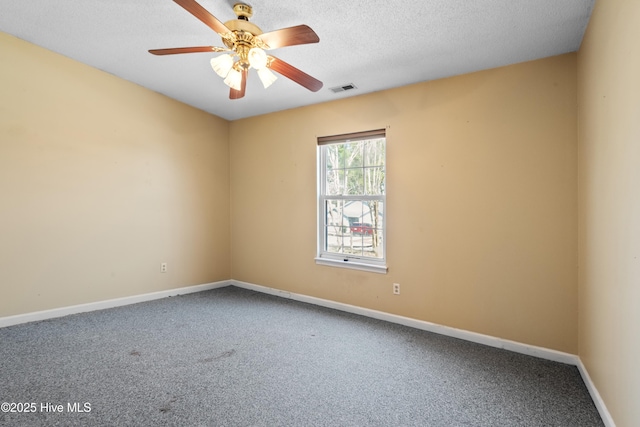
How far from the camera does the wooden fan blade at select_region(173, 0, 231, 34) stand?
155 centimetres

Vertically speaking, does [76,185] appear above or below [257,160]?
below

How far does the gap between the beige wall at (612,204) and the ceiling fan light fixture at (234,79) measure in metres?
2.12

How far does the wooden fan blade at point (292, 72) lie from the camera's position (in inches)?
81.6

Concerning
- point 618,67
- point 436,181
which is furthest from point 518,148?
point 618,67

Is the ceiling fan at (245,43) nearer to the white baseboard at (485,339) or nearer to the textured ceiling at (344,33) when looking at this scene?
the textured ceiling at (344,33)

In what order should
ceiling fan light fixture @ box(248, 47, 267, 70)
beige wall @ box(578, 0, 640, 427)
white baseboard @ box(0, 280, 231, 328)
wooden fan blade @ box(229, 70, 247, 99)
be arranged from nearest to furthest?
beige wall @ box(578, 0, 640, 427) < ceiling fan light fixture @ box(248, 47, 267, 70) < wooden fan blade @ box(229, 70, 247, 99) < white baseboard @ box(0, 280, 231, 328)

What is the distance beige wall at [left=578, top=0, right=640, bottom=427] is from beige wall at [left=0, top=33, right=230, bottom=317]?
410cm

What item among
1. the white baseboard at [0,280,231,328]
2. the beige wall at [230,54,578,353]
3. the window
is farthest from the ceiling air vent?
the white baseboard at [0,280,231,328]

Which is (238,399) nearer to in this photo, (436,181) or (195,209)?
(436,181)

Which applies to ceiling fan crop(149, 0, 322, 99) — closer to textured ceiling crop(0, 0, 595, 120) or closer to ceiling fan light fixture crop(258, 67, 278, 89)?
ceiling fan light fixture crop(258, 67, 278, 89)

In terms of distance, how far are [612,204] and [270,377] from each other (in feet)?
7.34

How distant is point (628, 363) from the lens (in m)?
1.33

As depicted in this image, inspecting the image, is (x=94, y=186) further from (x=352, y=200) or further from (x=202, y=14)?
(x=352, y=200)

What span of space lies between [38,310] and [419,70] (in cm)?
429
